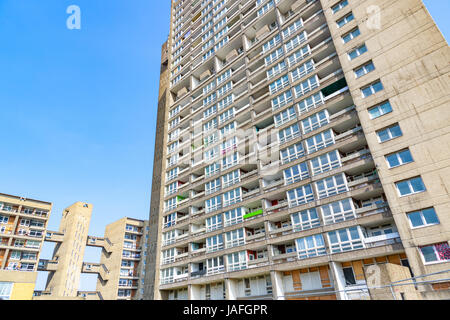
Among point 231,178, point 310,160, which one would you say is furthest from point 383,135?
point 231,178

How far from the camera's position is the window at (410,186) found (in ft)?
74.6

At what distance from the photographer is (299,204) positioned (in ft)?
99.6

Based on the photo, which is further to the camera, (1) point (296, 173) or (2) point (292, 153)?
(2) point (292, 153)

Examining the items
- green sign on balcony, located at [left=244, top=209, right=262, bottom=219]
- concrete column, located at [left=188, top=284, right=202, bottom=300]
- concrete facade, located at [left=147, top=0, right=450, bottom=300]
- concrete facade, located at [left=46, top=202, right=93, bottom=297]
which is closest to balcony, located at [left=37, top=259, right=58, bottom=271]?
concrete facade, located at [left=46, top=202, right=93, bottom=297]

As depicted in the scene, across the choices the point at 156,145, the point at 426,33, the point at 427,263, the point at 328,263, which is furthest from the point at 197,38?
the point at 427,263

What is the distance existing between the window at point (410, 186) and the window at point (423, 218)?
5.20 feet

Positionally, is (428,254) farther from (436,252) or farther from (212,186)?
(212,186)

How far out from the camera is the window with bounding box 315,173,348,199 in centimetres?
2759

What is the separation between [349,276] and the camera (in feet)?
84.6

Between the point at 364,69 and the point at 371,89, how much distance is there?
2527mm

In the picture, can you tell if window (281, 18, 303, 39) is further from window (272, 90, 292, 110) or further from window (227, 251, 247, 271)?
window (227, 251, 247, 271)

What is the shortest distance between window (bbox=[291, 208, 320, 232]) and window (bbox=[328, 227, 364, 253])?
202cm
